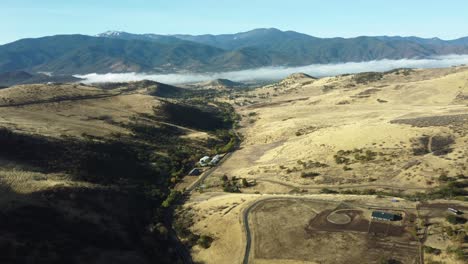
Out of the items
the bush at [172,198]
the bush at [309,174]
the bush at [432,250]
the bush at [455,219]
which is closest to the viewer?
the bush at [432,250]

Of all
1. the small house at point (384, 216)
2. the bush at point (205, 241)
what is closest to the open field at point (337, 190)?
the bush at point (205, 241)

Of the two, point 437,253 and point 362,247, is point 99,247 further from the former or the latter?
point 437,253

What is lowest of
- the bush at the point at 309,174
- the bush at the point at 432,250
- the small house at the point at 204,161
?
the small house at the point at 204,161

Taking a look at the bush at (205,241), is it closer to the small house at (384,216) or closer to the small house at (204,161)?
the small house at (384,216)

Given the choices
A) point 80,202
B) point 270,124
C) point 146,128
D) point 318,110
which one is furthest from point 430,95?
point 80,202

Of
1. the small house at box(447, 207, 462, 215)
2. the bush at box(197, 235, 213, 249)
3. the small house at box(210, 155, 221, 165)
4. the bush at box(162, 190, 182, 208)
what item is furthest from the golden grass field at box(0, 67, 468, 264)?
the bush at box(162, 190, 182, 208)

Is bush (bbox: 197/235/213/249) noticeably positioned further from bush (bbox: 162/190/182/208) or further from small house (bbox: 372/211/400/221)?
small house (bbox: 372/211/400/221)

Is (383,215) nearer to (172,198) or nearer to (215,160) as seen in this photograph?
(172,198)

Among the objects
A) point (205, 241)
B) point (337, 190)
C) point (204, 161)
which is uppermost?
point (337, 190)

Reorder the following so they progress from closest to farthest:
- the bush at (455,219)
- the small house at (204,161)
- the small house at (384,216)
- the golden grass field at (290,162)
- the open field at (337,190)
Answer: the open field at (337,190)
the bush at (455,219)
the golden grass field at (290,162)
the small house at (384,216)
the small house at (204,161)

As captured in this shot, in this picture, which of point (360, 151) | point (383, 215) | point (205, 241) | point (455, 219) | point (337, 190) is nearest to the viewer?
point (455, 219)

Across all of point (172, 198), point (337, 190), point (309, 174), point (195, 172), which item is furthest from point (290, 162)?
point (172, 198)
